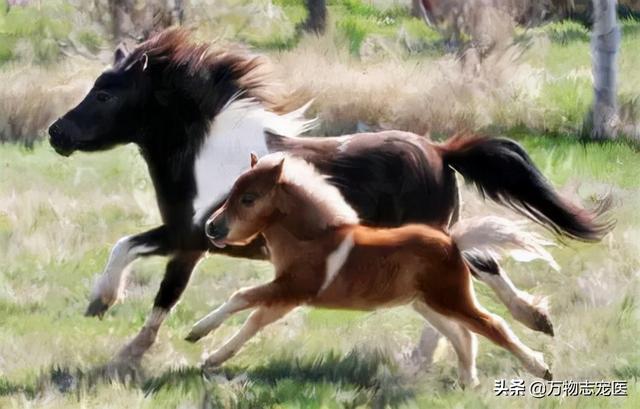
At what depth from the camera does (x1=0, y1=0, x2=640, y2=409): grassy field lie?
1.91 m

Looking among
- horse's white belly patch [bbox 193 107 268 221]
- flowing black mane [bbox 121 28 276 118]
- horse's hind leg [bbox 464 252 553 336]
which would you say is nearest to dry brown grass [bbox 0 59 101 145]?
flowing black mane [bbox 121 28 276 118]

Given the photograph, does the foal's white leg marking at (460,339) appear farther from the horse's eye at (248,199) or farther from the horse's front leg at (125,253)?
the horse's front leg at (125,253)

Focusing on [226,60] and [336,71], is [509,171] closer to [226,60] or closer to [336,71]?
[336,71]

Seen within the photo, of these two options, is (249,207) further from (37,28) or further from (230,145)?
(37,28)

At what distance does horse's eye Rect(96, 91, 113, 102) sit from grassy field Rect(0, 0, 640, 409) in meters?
0.07

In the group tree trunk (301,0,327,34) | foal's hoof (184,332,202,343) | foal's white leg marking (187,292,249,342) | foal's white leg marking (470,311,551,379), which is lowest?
foal's white leg marking (470,311,551,379)

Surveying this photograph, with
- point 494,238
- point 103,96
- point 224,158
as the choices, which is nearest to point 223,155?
point 224,158

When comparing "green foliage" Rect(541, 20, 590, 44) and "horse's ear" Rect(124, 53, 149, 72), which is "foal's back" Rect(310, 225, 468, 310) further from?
"green foliage" Rect(541, 20, 590, 44)

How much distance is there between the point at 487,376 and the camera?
6.31 ft

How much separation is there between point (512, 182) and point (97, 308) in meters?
0.87

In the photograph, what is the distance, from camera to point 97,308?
1.99 m

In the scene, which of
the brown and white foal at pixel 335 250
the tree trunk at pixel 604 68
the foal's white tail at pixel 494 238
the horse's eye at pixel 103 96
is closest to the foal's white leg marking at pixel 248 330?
the brown and white foal at pixel 335 250

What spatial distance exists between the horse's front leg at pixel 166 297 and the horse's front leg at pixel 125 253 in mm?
37

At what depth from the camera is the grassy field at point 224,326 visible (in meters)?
1.89
